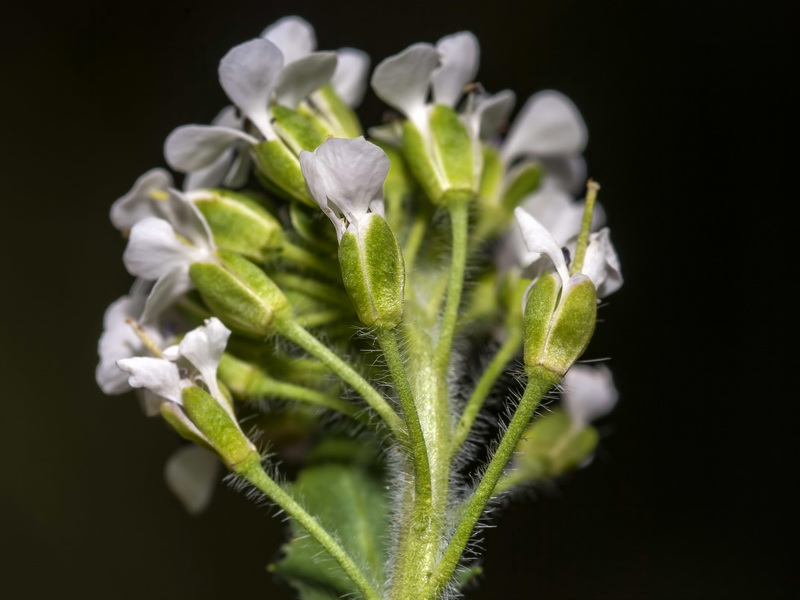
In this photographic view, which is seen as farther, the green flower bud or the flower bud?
the flower bud

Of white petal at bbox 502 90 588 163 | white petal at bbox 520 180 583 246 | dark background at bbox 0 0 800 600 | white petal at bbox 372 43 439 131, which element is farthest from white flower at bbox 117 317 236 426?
dark background at bbox 0 0 800 600

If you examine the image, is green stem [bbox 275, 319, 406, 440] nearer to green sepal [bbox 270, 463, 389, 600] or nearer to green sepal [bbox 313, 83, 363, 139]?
green sepal [bbox 270, 463, 389, 600]

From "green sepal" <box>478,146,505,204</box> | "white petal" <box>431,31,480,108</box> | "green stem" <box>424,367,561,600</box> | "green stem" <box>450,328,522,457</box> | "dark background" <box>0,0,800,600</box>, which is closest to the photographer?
"green stem" <box>424,367,561,600</box>

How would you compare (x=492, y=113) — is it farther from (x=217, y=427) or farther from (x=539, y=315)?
(x=217, y=427)

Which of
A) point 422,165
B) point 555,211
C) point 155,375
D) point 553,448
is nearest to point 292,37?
point 422,165

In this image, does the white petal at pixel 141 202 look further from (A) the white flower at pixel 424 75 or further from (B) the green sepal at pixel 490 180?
(B) the green sepal at pixel 490 180

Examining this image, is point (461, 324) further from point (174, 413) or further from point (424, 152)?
point (174, 413)
